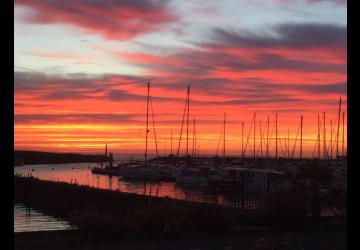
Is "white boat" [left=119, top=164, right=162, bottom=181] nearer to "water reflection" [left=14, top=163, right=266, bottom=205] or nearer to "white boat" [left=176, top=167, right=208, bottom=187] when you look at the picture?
"water reflection" [left=14, top=163, right=266, bottom=205]

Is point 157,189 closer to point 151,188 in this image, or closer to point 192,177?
point 151,188

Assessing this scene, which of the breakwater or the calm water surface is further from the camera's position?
the calm water surface

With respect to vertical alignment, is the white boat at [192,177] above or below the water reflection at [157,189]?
above

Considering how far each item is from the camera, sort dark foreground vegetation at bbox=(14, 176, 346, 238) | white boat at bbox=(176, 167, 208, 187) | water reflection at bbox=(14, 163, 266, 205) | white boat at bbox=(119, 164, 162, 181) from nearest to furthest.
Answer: dark foreground vegetation at bbox=(14, 176, 346, 238) → water reflection at bbox=(14, 163, 266, 205) → white boat at bbox=(176, 167, 208, 187) → white boat at bbox=(119, 164, 162, 181)

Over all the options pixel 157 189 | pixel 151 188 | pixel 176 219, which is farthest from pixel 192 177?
pixel 176 219

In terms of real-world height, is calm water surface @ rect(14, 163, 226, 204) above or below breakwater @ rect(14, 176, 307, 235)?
below

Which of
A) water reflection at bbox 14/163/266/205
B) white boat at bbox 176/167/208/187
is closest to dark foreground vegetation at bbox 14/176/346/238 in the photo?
water reflection at bbox 14/163/266/205

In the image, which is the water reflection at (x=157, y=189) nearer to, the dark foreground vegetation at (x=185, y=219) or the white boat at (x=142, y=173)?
the white boat at (x=142, y=173)

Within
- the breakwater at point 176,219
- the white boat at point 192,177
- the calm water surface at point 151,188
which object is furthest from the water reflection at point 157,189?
the breakwater at point 176,219

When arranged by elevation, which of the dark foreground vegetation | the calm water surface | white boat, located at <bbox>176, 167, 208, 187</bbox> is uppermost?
the dark foreground vegetation

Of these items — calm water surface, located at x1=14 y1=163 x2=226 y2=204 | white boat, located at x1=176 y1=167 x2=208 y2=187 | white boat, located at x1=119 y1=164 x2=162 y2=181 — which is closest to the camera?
calm water surface, located at x1=14 y1=163 x2=226 y2=204

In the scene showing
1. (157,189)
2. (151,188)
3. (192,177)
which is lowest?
(151,188)
